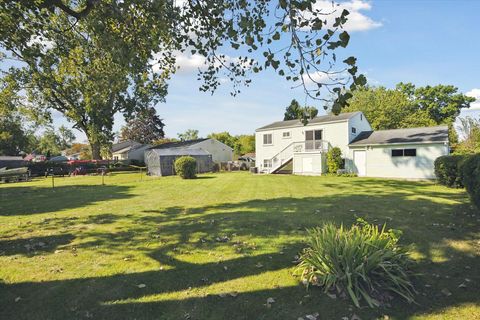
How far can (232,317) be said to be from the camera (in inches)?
136

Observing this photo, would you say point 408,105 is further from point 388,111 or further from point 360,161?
point 360,161

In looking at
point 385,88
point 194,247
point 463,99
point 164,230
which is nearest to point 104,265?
point 194,247

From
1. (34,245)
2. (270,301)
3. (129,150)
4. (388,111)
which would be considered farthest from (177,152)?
(388,111)

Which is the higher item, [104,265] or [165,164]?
[165,164]

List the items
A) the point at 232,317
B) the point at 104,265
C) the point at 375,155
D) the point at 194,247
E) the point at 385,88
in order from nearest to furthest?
the point at 232,317 < the point at 104,265 < the point at 194,247 < the point at 375,155 < the point at 385,88

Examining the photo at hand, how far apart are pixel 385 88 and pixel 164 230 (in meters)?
44.7

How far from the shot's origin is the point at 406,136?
22.5 metres

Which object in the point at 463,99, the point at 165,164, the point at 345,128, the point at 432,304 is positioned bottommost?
the point at 432,304

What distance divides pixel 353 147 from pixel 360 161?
133 cm

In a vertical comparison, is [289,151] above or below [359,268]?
above

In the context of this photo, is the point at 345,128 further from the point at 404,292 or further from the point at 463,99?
the point at 463,99

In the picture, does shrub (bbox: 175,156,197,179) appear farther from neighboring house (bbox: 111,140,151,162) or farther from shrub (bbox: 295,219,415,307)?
neighboring house (bbox: 111,140,151,162)

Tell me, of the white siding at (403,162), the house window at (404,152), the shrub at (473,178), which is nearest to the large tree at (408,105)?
the white siding at (403,162)

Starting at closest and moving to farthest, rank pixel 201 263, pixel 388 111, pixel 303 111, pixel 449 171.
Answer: pixel 303 111 < pixel 201 263 < pixel 449 171 < pixel 388 111
